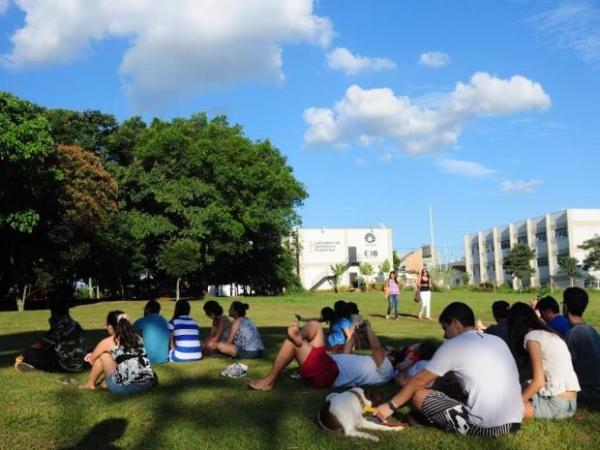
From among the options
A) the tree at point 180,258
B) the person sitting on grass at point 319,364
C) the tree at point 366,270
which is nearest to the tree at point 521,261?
the tree at point 366,270

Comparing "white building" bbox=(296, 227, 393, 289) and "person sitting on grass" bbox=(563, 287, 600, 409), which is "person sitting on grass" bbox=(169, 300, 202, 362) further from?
"white building" bbox=(296, 227, 393, 289)

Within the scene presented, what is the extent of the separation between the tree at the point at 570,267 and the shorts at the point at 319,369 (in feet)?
230

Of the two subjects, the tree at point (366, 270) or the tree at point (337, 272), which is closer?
the tree at point (366, 270)

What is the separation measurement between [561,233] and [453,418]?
8049 cm

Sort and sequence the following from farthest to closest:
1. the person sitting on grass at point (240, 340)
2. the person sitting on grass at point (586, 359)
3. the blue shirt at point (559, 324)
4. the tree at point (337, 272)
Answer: the tree at point (337, 272) → the person sitting on grass at point (240, 340) → the blue shirt at point (559, 324) → the person sitting on grass at point (586, 359)

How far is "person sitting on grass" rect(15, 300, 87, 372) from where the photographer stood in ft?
30.2

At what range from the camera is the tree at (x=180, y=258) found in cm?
3841

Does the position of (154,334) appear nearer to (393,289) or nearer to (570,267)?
(393,289)

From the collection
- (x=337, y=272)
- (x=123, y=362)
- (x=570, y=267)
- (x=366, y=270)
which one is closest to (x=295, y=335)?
(x=123, y=362)

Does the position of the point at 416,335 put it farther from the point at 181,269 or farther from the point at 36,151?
the point at 181,269

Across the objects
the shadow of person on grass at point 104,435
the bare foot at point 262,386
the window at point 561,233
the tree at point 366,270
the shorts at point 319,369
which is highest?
the window at point 561,233

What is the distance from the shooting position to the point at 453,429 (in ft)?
17.5

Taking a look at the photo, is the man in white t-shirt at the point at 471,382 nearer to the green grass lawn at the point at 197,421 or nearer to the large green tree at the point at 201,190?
the green grass lawn at the point at 197,421

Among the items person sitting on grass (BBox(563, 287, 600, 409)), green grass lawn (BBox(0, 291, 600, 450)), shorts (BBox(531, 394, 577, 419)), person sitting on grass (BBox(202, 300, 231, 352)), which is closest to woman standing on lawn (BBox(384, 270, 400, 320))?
person sitting on grass (BBox(202, 300, 231, 352))
